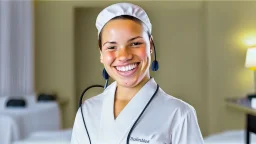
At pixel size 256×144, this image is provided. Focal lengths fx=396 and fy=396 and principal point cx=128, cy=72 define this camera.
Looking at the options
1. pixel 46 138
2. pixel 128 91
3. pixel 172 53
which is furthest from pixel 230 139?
pixel 172 53

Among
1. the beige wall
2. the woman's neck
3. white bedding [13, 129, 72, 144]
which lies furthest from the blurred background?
the woman's neck

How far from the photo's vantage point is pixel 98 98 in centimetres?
40

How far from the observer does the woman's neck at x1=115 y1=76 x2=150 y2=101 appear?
37 centimetres

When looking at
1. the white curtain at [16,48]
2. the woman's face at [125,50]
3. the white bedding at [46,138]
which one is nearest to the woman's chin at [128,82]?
the woman's face at [125,50]

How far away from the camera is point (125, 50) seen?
13.3 inches

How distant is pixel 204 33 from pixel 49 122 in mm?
1080

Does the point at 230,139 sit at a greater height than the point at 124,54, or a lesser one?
lesser

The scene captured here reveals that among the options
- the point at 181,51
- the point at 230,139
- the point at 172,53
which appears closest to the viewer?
the point at 230,139

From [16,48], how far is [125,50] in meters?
1.44

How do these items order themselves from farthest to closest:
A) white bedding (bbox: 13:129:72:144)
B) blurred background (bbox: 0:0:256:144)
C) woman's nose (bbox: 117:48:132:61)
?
blurred background (bbox: 0:0:256:144), white bedding (bbox: 13:129:72:144), woman's nose (bbox: 117:48:132:61)

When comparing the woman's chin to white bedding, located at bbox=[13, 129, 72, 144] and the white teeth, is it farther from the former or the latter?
white bedding, located at bbox=[13, 129, 72, 144]

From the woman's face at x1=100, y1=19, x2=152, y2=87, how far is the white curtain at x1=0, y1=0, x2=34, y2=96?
127 cm

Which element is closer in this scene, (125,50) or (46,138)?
(125,50)

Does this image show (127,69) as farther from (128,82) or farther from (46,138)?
(46,138)
